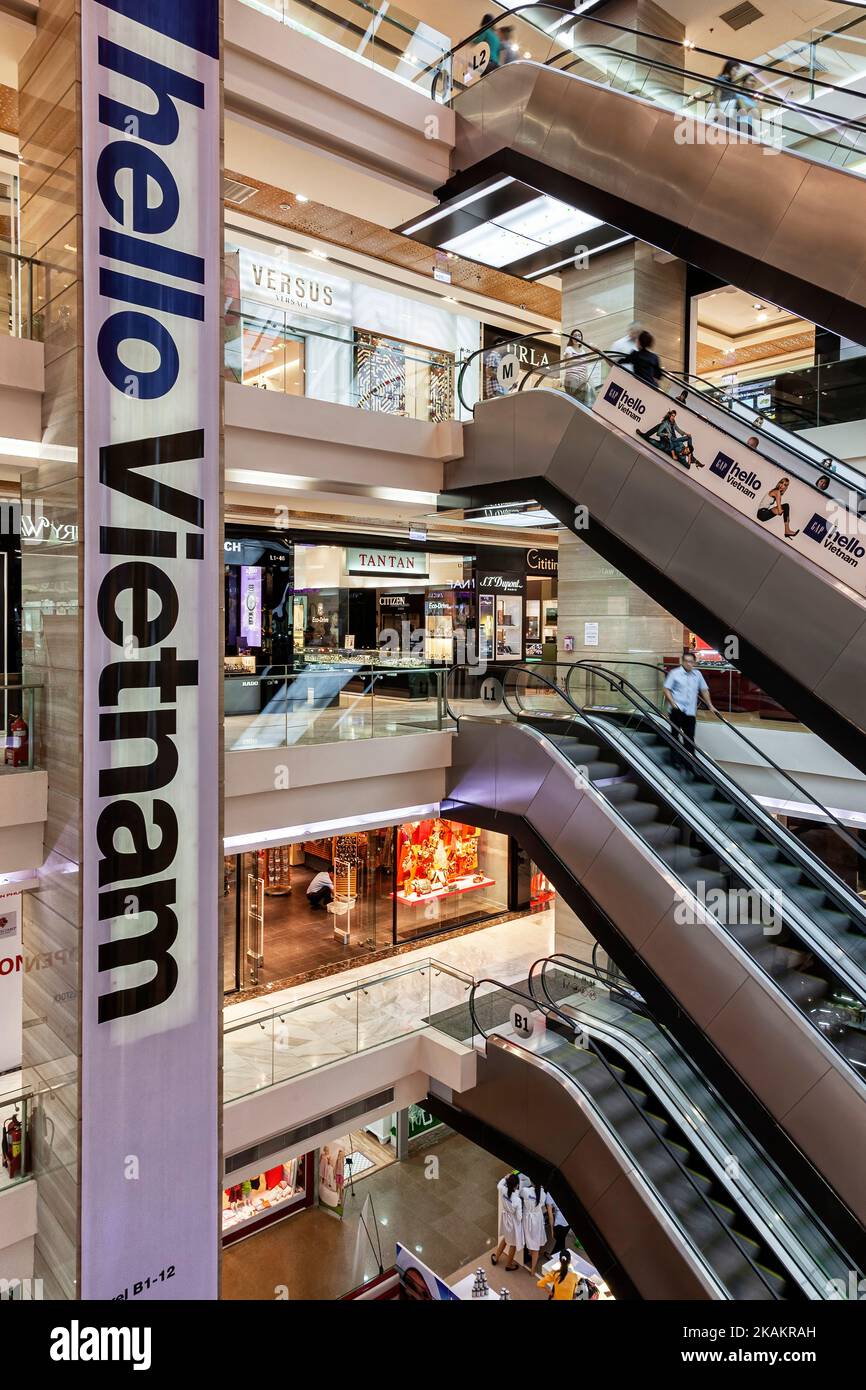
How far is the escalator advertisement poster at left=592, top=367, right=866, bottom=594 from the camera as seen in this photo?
226 inches

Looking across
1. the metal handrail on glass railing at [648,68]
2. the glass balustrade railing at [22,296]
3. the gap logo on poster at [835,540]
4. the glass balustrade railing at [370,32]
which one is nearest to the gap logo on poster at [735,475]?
the gap logo on poster at [835,540]

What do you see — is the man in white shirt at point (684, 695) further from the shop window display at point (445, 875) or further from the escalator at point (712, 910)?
the shop window display at point (445, 875)

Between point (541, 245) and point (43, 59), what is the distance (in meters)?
6.39

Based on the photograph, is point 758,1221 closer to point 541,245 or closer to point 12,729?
point 12,729

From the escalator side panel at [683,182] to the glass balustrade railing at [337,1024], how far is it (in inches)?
313

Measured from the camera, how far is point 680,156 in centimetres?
712

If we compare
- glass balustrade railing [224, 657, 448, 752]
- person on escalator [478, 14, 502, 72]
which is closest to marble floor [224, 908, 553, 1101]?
glass balustrade railing [224, 657, 448, 752]

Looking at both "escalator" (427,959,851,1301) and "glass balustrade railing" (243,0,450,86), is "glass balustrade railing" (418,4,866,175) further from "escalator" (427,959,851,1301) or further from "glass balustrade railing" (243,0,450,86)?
"escalator" (427,959,851,1301)

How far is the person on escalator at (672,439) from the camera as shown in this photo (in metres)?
6.92

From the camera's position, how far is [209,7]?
5.23 m

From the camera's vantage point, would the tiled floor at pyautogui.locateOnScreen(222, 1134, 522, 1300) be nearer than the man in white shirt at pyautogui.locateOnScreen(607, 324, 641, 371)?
No

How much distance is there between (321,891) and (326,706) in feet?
21.2

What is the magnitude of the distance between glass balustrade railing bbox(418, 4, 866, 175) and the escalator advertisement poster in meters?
2.03

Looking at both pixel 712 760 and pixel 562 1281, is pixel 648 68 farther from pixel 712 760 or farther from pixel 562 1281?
pixel 562 1281
